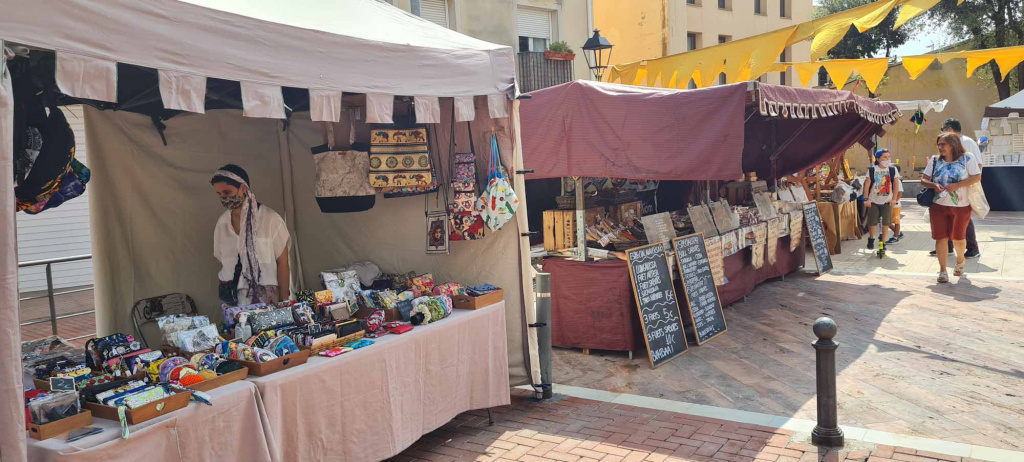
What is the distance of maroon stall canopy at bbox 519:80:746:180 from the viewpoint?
19.9 ft

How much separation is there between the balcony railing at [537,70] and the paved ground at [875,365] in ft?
28.1

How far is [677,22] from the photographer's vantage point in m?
24.5

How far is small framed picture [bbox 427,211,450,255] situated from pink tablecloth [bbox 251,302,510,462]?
0.73m

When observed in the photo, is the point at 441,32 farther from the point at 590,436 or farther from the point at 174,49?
the point at 590,436

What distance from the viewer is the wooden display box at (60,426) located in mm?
2873

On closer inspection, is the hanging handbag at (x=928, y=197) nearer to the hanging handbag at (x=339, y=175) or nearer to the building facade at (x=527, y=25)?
the hanging handbag at (x=339, y=175)

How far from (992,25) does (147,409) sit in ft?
104

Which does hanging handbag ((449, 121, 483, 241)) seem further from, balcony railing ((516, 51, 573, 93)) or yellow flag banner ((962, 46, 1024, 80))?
balcony railing ((516, 51, 573, 93))

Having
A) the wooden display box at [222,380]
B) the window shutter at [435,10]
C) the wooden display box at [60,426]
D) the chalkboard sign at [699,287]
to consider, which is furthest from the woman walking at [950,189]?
the window shutter at [435,10]

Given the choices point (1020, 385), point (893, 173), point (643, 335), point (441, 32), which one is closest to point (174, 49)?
point (441, 32)

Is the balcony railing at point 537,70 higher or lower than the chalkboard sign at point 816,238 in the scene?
higher

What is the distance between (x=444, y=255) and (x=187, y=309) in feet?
6.80

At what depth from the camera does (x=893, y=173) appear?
1218 centimetres

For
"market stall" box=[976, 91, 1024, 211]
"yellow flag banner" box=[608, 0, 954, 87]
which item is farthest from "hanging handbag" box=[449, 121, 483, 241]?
"market stall" box=[976, 91, 1024, 211]
